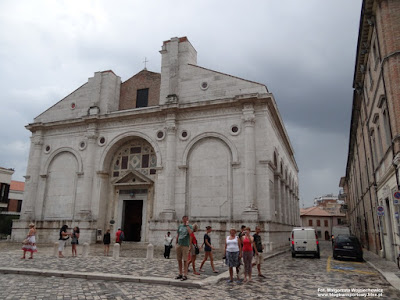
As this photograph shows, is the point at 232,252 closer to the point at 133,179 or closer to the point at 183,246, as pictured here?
the point at 183,246

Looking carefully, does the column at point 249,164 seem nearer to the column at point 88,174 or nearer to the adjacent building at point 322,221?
the column at point 88,174

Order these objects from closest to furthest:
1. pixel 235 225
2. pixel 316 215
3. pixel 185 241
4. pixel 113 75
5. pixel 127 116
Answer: pixel 185 241
pixel 235 225
pixel 127 116
pixel 113 75
pixel 316 215

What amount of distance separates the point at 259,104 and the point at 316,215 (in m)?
60.9

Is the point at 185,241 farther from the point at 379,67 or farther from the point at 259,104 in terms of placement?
the point at 259,104

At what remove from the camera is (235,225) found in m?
19.7

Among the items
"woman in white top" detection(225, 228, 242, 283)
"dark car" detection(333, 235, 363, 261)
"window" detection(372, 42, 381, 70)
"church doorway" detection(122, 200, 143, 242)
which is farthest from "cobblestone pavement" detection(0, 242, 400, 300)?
"church doorway" detection(122, 200, 143, 242)

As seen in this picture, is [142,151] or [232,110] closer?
[232,110]

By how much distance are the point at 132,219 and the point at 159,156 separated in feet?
19.4

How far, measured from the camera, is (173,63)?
973 inches

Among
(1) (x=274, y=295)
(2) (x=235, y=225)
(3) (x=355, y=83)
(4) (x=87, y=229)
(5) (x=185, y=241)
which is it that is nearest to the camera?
(1) (x=274, y=295)

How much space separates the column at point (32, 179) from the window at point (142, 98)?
9275 millimetres

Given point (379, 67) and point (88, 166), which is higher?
point (379, 67)

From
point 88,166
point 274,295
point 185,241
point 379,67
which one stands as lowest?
point 274,295

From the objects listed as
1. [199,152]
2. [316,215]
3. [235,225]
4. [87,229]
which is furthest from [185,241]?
[316,215]
